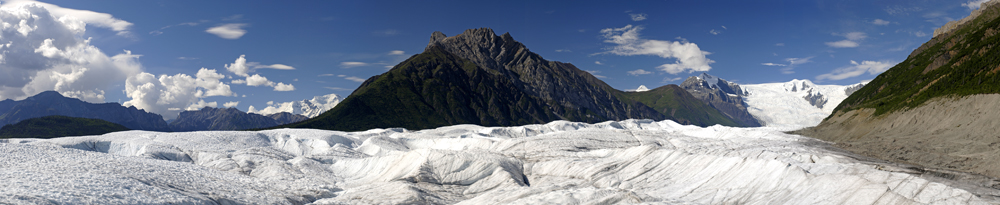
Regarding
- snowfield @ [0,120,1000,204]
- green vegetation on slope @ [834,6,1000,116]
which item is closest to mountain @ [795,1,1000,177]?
green vegetation on slope @ [834,6,1000,116]

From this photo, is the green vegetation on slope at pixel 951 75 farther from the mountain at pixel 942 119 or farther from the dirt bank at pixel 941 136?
the dirt bank at pixel 941 136

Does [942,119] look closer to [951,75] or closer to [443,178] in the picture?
[951,75]

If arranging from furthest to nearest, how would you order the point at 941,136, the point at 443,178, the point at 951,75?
the point at 951,75 → the point at 941,136 → the point at 443,178

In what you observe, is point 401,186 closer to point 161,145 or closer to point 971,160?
point 161,145

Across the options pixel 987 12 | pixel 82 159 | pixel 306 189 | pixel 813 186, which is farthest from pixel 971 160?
pixel 987 12

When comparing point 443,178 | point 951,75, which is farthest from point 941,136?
point 443,178

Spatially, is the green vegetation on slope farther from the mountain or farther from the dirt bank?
the dirt bank

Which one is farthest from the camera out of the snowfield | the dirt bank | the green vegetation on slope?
the green vegetation on slope

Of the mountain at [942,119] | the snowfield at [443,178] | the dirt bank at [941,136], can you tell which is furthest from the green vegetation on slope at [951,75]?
the snowfield at [443,178]
